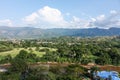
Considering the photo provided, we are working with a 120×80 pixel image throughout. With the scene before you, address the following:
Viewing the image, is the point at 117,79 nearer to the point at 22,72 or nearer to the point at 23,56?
the point at 22,72

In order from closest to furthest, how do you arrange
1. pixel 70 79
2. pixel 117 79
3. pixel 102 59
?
pixel 70 79 < pixel 117 79 < pixel 102 59

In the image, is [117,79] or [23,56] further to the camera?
Result: [23,56]

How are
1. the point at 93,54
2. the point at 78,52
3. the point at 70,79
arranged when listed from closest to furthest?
the point at 70,79 → the point at 78,52 → the point at 93,54

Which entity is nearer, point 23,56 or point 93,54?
point 23,56

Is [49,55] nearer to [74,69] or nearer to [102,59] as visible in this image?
[102,59]

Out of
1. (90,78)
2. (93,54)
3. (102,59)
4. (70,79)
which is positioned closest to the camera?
(70,79)

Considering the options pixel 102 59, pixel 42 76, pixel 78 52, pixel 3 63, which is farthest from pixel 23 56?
pixel 42 76

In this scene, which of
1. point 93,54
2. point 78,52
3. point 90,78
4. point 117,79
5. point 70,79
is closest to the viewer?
point 70,79

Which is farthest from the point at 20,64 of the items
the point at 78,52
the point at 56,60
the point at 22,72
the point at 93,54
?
the point at 93,54
